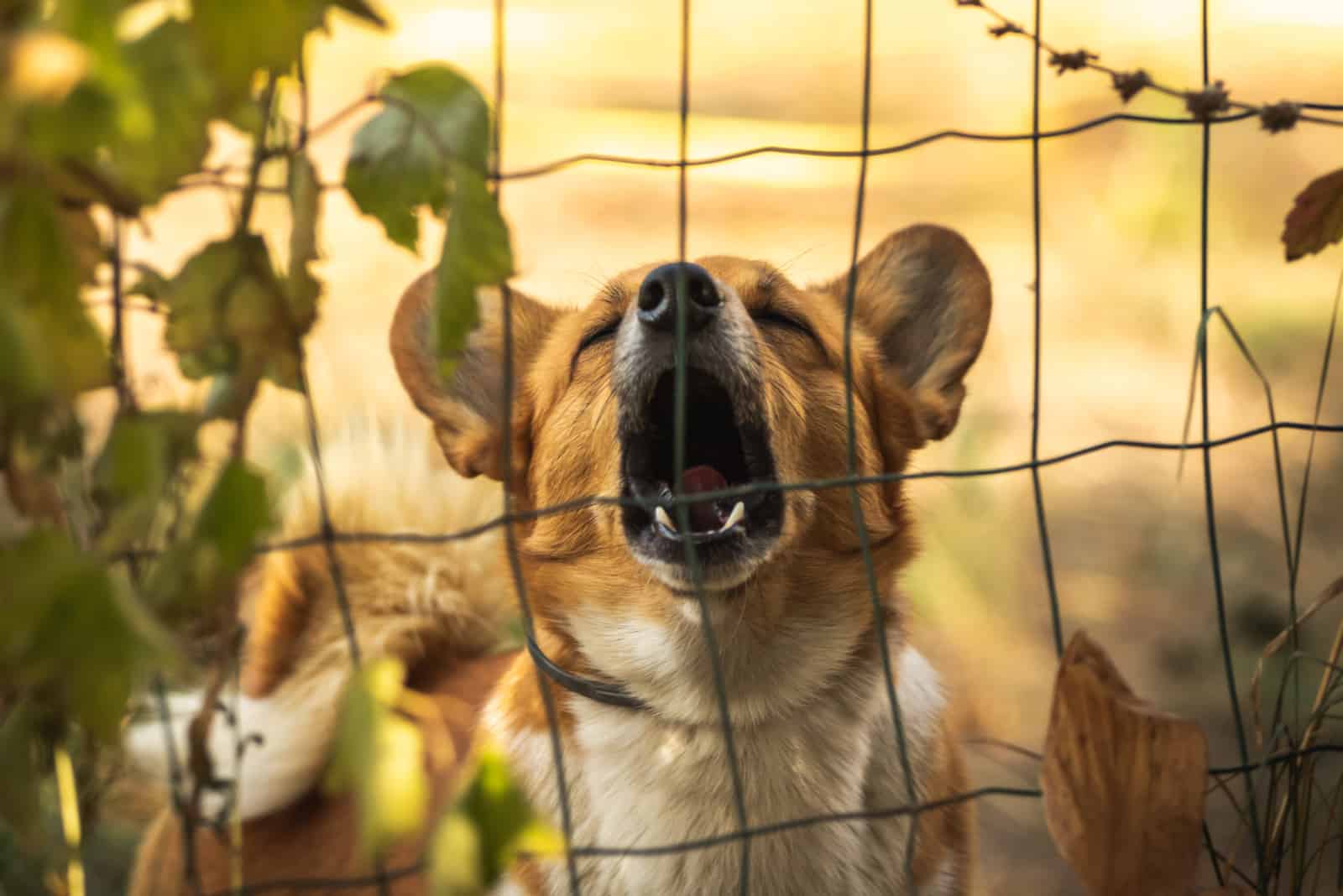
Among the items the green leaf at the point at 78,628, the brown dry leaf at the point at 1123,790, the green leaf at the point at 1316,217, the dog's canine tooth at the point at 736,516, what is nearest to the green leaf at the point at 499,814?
the green leaf at the point at 78,628

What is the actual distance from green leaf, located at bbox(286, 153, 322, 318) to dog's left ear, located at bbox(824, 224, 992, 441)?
1243 mm

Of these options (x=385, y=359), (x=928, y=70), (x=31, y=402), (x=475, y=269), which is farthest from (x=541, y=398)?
(x=928, y=70)

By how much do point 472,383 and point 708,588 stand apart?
0.59 meters

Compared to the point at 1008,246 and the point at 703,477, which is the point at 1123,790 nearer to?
the point at 703,477

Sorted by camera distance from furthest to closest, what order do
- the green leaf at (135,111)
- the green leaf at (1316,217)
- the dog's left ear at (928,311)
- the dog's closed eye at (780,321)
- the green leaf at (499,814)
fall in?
1. the dog's closed eye at (780,321)
2. the dog's left ear at (928,311)
3. the green leaf at (1316,217)
4. the green leaf at (499,814)
5. the green leaf at (135,111)

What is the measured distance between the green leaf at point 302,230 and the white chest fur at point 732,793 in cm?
106

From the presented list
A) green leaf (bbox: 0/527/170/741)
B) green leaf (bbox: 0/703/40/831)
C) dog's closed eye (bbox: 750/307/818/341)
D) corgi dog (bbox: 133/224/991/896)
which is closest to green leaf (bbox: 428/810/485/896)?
green leaf (bbox: 0/527/170/741)

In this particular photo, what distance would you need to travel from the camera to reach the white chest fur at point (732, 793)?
77.3 inches

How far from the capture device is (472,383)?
222cm

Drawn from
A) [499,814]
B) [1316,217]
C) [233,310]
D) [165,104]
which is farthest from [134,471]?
[1316,217]

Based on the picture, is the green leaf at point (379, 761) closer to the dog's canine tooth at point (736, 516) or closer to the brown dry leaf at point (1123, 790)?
the brown dry leaf at point (1123, 790)

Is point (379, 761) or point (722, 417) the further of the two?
point (722, 417)

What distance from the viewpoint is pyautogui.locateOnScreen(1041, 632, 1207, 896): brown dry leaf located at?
147cm

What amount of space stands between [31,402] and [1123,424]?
4.95m
